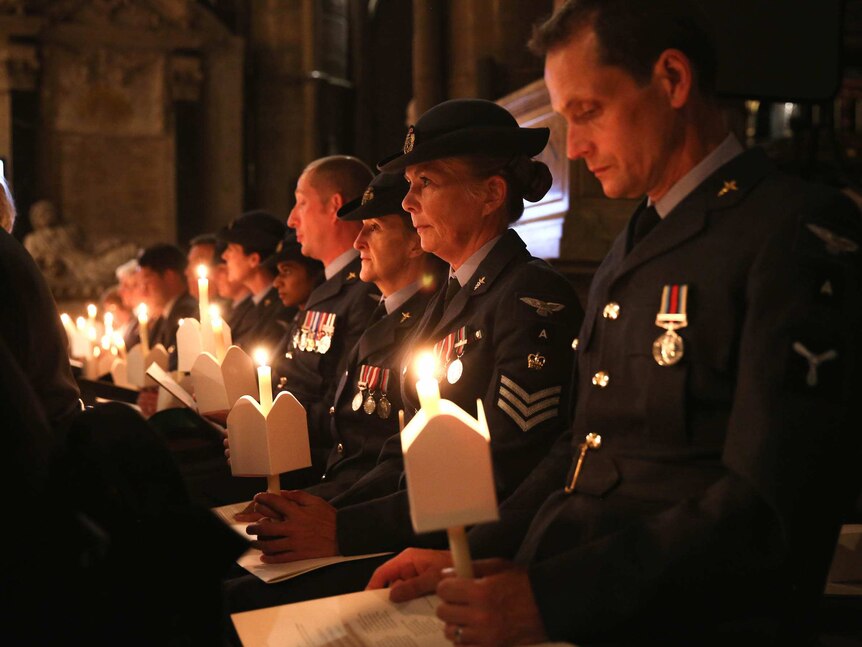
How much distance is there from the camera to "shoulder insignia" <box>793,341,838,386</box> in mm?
1255

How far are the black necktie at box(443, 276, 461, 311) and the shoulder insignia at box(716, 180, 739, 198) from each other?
996mm

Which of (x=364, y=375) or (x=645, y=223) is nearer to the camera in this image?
(x=645, y=223)

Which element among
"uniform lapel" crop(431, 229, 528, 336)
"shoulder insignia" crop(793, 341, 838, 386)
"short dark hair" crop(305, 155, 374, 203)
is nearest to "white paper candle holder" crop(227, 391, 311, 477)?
"uniform lapel" crop(431, 229, 528, 336)

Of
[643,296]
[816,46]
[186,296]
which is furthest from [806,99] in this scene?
[186,296]

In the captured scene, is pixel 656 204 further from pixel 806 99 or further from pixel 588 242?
pixel 588 242

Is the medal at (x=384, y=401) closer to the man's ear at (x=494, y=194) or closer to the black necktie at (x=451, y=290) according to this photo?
the black necktie at (x=451, y=290)

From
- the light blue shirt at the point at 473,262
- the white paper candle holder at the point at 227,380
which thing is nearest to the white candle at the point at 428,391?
the light blue shirt at the point at 473,262

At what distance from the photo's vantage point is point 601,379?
159cm

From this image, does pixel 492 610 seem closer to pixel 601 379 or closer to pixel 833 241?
pixel 601 379

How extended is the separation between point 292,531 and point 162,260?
538 centimetres

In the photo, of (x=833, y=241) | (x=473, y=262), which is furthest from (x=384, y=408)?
(x=833, y=241)

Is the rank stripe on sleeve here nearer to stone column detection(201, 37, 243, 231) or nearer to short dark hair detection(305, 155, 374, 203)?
short dark hair detection(305, 155, 374, 203)

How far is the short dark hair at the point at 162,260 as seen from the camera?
7.11m

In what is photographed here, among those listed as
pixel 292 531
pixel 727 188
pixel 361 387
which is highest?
pixel 727 188
